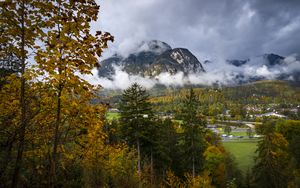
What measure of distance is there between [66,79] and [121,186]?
11871 millimetres

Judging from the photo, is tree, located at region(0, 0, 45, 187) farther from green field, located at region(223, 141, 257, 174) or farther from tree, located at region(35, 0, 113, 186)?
green field, located at region(223, 141, 257, 174)

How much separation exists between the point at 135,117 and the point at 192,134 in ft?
29.5

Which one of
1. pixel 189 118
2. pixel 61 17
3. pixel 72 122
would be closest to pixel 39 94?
pixel 72 122

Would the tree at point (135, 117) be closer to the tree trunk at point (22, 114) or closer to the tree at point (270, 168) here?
the tree at point (270, 168)

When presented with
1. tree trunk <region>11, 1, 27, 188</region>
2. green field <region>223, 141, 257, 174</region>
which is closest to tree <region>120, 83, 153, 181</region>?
tree trunk <region>11, 1, 27, 188</region>

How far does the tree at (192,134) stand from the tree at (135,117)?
616cm

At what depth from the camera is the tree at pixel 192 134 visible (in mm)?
35750

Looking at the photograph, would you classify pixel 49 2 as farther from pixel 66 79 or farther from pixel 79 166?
pixel 79 166

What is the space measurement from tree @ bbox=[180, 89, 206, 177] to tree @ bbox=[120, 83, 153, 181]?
6157 mm

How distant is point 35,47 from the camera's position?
500 cm

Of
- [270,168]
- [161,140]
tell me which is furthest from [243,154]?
[161,140]

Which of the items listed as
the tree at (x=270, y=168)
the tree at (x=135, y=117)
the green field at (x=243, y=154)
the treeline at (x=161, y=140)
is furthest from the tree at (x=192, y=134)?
the green field at (x=243, y=154)

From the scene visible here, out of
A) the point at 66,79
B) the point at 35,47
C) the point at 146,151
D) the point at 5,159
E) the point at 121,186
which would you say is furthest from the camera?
the point at 146,151

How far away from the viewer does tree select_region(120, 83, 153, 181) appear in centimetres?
3117
